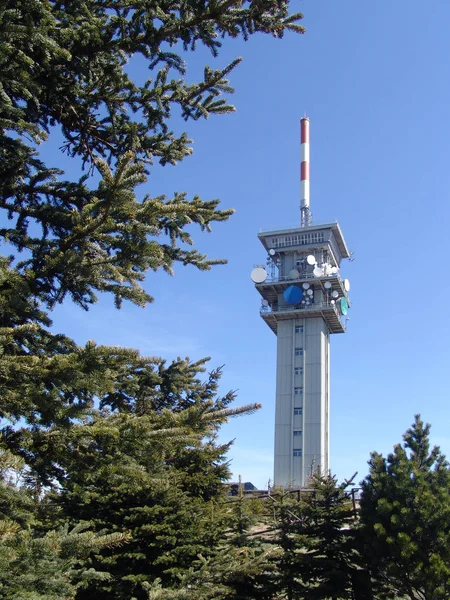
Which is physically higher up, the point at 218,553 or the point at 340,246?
the point at 340,246

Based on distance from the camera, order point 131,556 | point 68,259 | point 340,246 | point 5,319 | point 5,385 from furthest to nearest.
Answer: point 340,246, point 131,556, point 5,319, point 68,259, point 5,385

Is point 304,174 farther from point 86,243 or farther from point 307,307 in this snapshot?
point 86,243

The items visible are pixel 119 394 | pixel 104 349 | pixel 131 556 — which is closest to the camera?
pixel 104 349

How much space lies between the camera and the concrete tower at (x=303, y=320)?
4747 centimetres

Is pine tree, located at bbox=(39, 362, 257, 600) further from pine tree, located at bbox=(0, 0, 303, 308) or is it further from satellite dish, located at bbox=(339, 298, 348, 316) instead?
satellite dish, located at bbox=(339, 298, 348, 316)

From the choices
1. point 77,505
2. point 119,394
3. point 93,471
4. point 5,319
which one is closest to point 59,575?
point 93,471

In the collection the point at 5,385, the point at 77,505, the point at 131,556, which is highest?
the point at 5,385

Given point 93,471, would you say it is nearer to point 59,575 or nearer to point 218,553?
point 59,575

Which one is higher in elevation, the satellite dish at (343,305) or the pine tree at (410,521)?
the satellite dish at (343,305)

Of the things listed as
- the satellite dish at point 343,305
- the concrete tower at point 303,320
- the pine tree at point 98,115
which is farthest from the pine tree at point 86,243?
the satellite dish at point 343,305

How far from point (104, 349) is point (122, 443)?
3.37ft

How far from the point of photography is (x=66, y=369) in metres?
4.75

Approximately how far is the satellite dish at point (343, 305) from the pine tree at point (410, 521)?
131 ft

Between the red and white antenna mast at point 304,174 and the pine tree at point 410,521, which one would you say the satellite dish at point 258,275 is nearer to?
the red and white antenna mast at point 304,174
